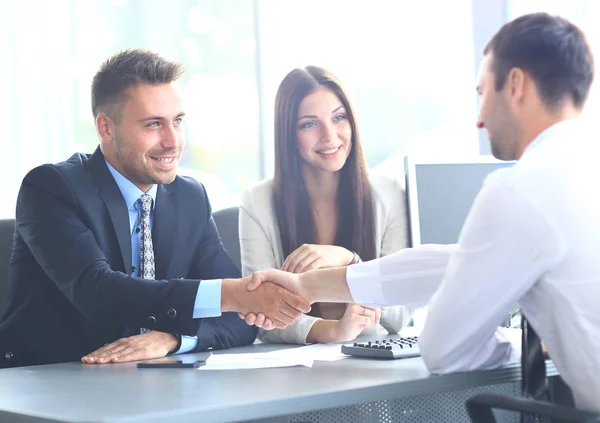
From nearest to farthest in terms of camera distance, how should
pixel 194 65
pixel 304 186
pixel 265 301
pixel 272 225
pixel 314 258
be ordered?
pixel 265 301
pixel 314 258
pixel 272 225
pixel 304 186
pixel 194 65

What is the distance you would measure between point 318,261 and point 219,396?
1.13 m

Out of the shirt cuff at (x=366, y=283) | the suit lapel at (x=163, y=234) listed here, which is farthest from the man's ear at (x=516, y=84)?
the suit lapel at (x=163, y=234)


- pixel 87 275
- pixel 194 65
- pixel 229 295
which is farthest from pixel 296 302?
pixel 194 65

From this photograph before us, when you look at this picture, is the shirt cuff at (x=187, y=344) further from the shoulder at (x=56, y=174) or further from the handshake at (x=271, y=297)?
the shoulder at (x=56, y=174)

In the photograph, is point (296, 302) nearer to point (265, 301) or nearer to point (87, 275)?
point (265, 301)

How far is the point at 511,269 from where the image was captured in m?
1.51

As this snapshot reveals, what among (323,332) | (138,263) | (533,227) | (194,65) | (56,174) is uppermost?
(194,65)

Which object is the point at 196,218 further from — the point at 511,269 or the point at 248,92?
the point at 248,92

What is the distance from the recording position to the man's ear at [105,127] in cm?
262

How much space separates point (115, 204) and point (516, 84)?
3.97 ft

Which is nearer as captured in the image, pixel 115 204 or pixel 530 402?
pixel 530 402

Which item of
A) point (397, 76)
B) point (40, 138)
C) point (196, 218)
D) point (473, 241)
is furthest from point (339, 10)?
point (473, 241)

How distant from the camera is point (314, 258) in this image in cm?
254

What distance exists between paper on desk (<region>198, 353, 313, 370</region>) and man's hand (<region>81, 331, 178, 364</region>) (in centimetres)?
14
